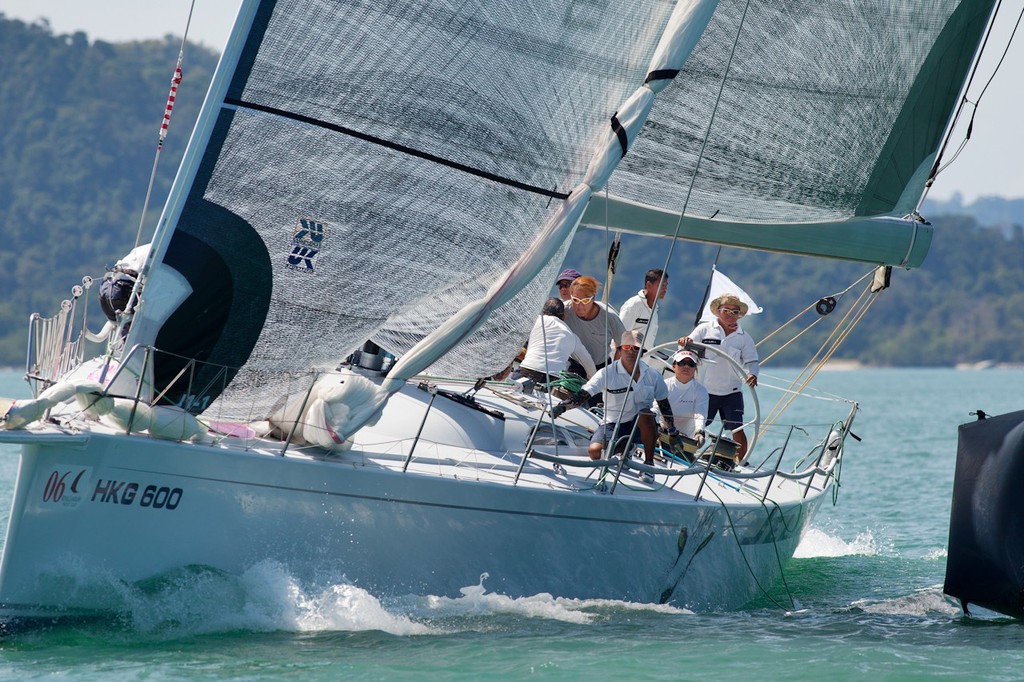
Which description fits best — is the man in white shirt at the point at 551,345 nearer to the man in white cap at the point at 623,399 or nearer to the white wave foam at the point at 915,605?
the man in white cap at the point at 623,399

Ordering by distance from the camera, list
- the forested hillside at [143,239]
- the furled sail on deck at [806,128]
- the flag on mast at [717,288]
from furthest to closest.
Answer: the forested hillside at [143,239], the flag on mast at [717,288], the furled sail on deck at [806,128]

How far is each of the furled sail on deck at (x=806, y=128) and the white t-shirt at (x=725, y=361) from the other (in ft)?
2.17

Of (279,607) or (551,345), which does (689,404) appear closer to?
(551,345)

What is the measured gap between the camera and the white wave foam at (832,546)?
1117 centimetres

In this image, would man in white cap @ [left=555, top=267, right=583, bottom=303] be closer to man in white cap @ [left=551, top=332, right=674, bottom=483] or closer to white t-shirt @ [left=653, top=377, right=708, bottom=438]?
white t-shirt @ [left=653, top=377, right=708, bottom=438]

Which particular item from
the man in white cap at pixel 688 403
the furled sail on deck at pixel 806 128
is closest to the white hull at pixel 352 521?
the man in white cap at pixel 688 403

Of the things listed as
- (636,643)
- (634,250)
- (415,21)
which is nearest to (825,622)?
(636,643)

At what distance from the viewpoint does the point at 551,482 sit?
728 cm

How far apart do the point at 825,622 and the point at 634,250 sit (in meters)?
60.8

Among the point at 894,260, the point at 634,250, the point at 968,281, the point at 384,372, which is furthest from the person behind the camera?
the point at 968,281

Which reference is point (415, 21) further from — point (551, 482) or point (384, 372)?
point (551, 482)

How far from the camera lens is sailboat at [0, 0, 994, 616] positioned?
6473mm

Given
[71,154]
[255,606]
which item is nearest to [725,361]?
[255,606]

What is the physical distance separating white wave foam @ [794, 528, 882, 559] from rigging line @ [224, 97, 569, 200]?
15.9ft
